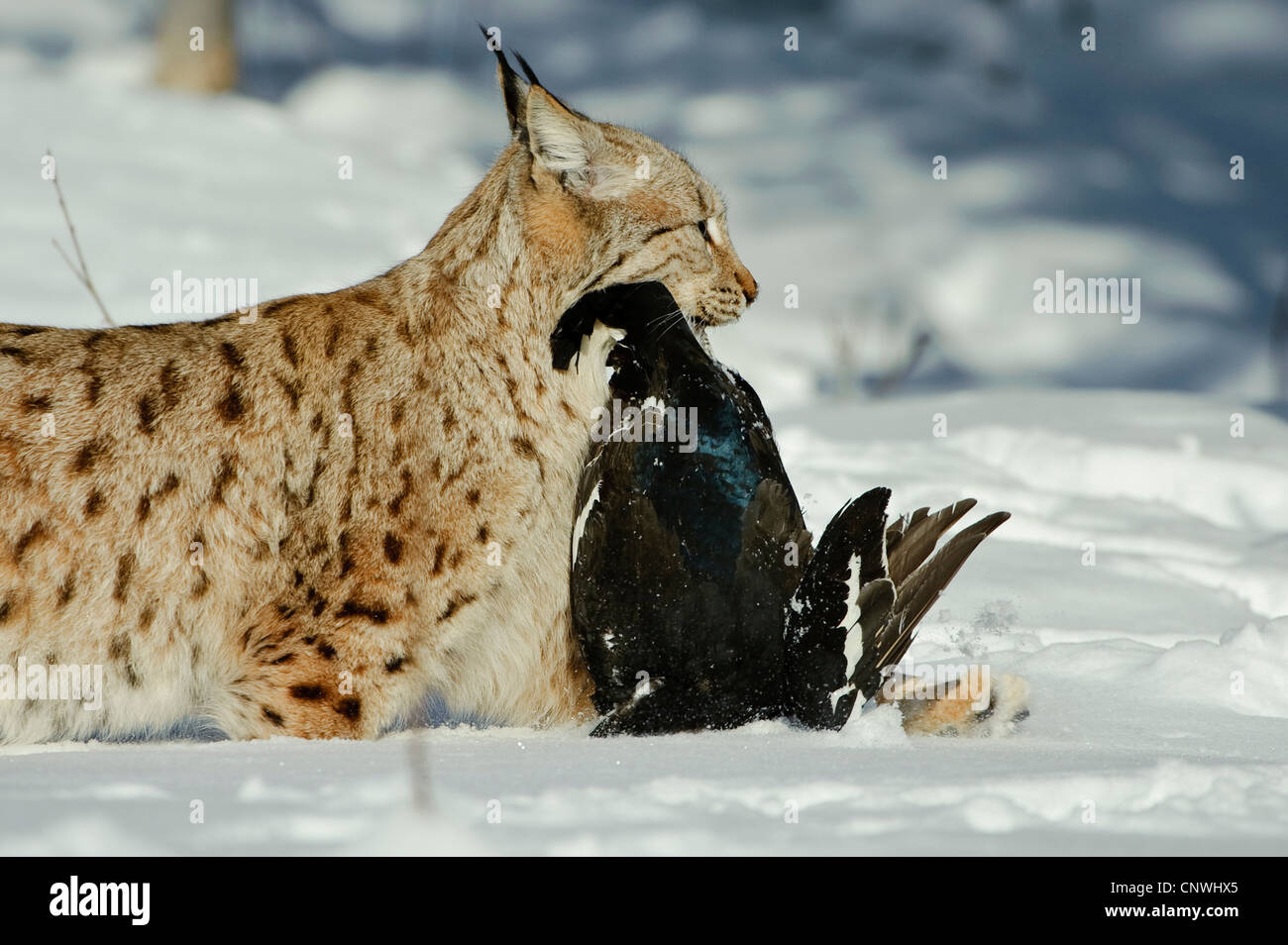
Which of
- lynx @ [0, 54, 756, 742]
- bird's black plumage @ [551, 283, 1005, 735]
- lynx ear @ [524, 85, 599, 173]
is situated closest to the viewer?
bird's black plumage @ [551, 283, 1005, 735]

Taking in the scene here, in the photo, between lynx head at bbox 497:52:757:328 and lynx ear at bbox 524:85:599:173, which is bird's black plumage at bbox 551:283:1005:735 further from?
lynx ear at bbox 524:85:599:173

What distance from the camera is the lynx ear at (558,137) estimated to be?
161 inches

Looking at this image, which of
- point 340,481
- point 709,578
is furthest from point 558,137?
point 709,578

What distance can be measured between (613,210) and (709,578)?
1.36 m

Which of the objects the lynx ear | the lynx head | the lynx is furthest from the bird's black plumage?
the lynx ear

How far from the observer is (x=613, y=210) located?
4.28 meters

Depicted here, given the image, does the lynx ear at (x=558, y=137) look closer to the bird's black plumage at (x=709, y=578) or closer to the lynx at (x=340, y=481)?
the lynx at (x=340, y=481)

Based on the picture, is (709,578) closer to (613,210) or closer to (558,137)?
(613,210)

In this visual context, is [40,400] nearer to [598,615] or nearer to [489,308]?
[489,308]

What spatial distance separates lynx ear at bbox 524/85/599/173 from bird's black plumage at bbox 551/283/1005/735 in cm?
76

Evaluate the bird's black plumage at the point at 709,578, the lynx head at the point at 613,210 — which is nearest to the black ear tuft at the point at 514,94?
the lynx head at the point at 613,210

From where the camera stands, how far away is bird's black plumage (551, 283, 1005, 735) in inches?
142

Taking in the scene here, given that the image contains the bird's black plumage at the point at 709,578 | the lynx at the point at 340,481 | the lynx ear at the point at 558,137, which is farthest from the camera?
the lynx ear at the point at 558,137

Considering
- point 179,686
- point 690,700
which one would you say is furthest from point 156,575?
point 690,700
